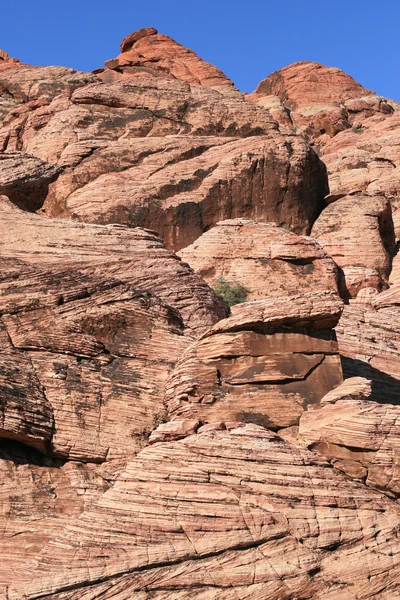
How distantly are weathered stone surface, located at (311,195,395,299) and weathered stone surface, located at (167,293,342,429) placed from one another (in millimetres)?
12578

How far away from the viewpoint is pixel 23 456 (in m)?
20.8

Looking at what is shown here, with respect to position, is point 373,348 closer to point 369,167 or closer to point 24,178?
point 24,178

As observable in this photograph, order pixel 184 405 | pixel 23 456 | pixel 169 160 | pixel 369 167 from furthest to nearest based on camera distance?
1. pixel 369 167
2. pixel 169 160
3. pixel 184 405
4. pixel 23 456

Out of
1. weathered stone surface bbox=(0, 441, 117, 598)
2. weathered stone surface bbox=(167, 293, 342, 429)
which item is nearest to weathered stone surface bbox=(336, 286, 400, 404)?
weathered stone surface bbox=(167, 293, 342, 429)

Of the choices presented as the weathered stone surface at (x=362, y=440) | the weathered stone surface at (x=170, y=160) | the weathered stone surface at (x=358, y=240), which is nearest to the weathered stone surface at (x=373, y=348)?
the weathered stone surface at (x=362, y=440)

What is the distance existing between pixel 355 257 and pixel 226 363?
50.2ft

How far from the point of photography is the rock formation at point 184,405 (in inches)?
704

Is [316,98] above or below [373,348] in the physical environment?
above

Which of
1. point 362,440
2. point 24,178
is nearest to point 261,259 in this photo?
point 24,178

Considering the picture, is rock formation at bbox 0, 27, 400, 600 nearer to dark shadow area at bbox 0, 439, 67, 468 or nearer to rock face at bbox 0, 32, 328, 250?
dark shadow area at bbox 0, 439, 67, 468

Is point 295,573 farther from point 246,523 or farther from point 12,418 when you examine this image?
point 12,418

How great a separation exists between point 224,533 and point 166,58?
66.2m

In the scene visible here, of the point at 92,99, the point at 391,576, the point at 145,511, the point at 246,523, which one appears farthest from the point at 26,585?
the point at 92,99

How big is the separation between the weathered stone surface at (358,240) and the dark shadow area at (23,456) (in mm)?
15953
